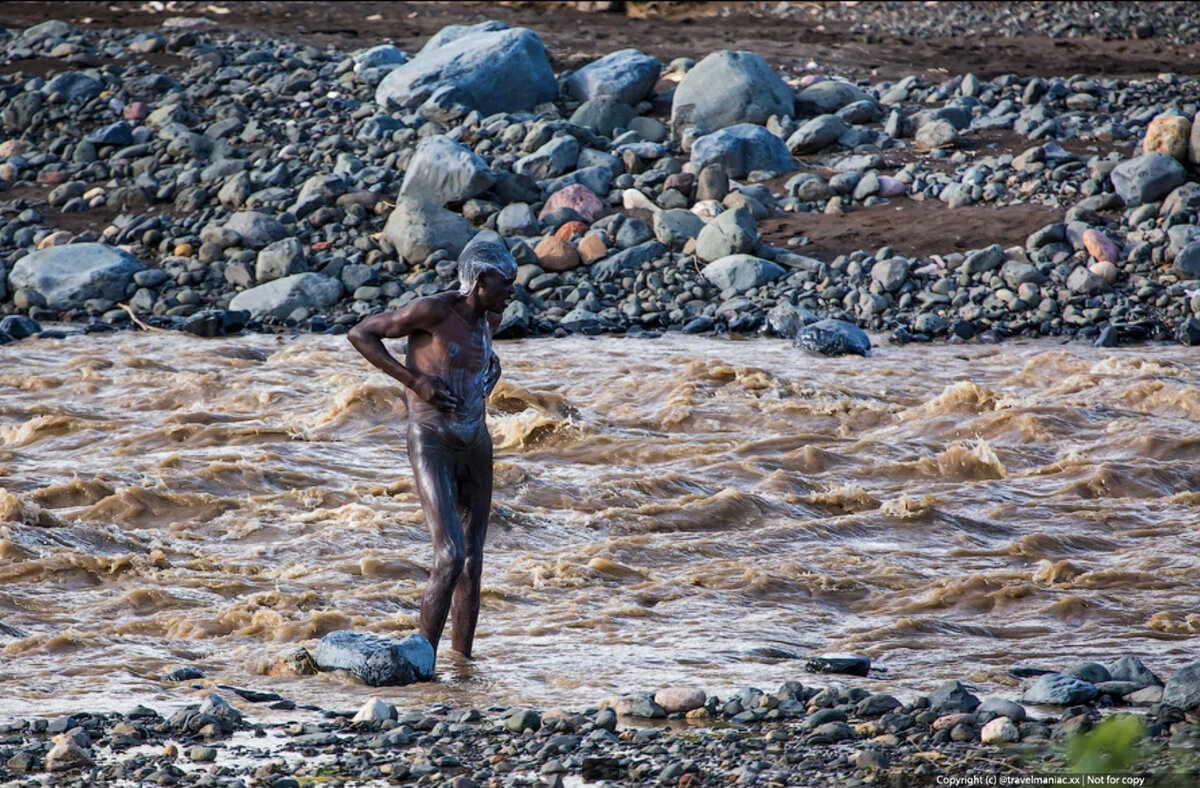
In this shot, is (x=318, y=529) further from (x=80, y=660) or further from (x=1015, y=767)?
(x=1015, y=767)

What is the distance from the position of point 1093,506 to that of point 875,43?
15066mm

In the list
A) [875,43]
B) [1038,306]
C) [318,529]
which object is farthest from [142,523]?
[875,43]

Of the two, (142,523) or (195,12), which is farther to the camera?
(195,12)

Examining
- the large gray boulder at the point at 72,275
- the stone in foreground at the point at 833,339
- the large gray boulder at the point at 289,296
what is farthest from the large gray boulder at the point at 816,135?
the large gray boulder at the point at 72,275

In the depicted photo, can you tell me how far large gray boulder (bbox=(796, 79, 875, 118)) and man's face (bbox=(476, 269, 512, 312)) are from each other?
13.4m

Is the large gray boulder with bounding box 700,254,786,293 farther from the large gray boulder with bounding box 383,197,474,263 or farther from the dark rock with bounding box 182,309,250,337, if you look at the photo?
the dark rock with bounding box 182,309,250,337

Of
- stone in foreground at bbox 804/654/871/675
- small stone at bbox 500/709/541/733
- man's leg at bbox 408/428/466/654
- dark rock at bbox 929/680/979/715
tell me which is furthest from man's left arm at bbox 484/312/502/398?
dark rock at bbox 929/680/979/715

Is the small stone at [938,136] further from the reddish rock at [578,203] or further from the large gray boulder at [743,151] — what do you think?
the reddish rock at [578,203]

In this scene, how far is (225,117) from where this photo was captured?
1873 centimetres

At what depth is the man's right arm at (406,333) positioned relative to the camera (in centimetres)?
607

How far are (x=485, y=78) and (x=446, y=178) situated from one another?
10.3ft

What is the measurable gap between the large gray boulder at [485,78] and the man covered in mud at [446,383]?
507 inches

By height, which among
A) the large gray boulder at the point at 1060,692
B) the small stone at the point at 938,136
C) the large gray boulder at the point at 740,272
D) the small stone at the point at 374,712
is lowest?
the large gray boulder at the point at 740,272

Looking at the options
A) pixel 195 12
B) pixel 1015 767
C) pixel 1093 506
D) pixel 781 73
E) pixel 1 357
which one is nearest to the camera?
pixel 1015 767
